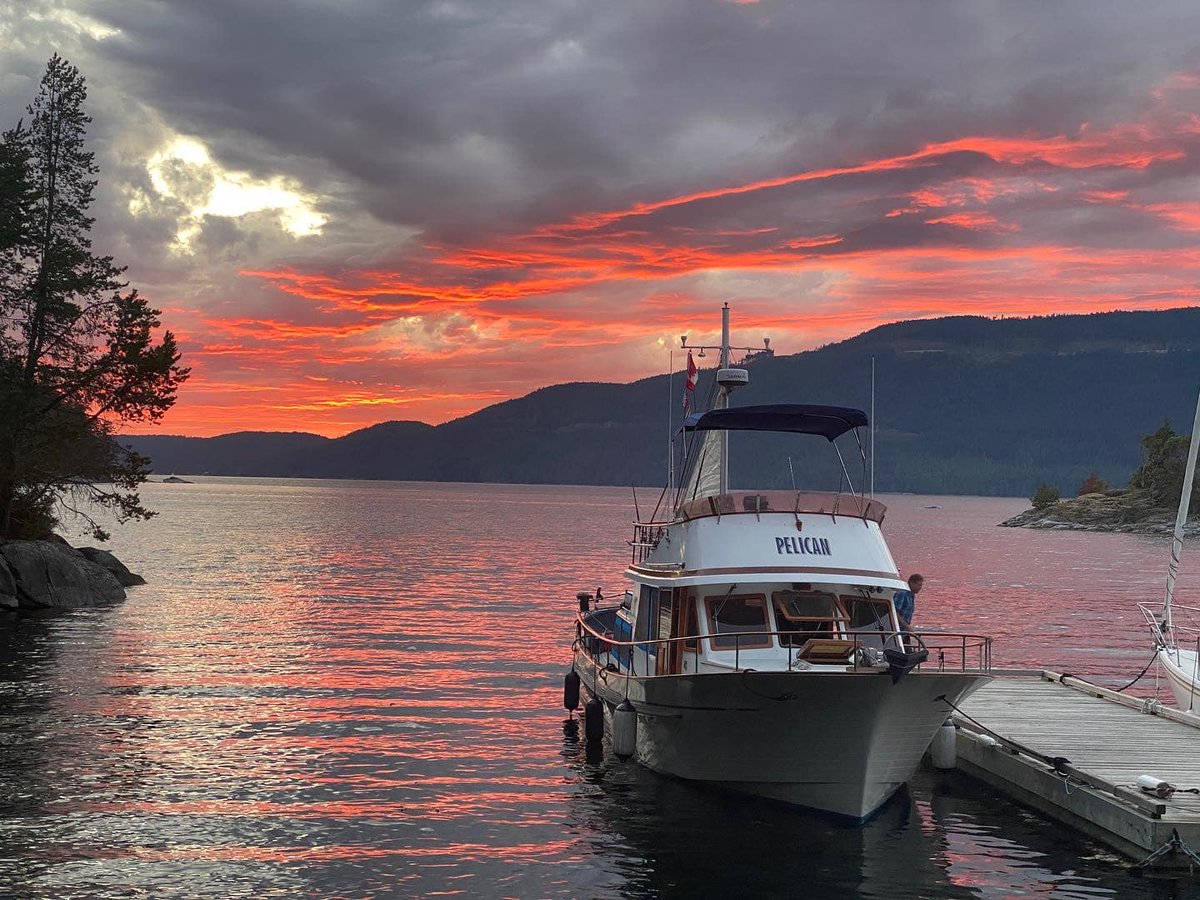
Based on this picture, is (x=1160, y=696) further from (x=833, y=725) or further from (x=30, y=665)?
(x=30, y=665)

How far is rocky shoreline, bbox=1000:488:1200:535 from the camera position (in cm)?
17350

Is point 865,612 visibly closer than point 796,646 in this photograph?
No

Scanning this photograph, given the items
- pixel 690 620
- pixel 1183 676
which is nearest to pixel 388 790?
pixel 690 620

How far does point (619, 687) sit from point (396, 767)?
470cm

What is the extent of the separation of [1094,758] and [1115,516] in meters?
179

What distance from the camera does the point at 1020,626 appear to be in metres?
52.0

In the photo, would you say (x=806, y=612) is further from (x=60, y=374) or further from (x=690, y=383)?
(x=60, y=374)

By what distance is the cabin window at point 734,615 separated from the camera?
21.0 metres

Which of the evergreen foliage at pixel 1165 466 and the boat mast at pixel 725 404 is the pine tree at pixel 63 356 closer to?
the boat mast at pixel 725 404

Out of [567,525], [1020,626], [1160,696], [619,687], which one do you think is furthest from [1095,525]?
[619,687]

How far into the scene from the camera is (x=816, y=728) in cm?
1858

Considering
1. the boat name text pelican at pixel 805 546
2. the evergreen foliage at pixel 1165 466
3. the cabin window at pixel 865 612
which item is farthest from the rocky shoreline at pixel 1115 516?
the boat name text pelican at pixel 805 546

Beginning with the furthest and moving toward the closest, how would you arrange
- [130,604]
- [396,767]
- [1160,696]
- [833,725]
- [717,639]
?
1. [130,604]
2. [1160,696]
3. [396,767]
4. [717,639]
5. [833,725]

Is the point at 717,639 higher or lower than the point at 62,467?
lower
